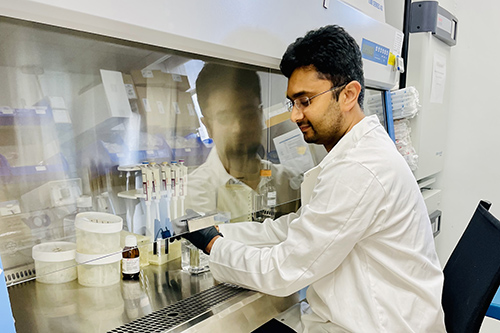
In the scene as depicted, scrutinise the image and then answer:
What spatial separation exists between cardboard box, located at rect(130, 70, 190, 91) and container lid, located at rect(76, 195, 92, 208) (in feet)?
1.25

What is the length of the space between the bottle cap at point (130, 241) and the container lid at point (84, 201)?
146 mm

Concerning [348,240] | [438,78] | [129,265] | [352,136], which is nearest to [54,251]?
[129,265]

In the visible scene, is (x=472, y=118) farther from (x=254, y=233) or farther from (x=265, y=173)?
(x=254, y=233)

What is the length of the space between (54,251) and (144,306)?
0.30m

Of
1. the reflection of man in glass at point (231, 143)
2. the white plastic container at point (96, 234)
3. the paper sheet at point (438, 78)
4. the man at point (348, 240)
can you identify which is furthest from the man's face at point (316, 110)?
the paper sheet at point (438, 78)

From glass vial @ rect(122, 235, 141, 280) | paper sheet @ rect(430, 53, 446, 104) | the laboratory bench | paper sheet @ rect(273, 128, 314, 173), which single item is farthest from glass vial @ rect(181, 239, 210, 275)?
paper sheet @ rect(430, 53, 446, 104)

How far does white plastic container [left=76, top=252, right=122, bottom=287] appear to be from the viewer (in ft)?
3.65

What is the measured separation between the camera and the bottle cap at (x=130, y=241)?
1.07 m

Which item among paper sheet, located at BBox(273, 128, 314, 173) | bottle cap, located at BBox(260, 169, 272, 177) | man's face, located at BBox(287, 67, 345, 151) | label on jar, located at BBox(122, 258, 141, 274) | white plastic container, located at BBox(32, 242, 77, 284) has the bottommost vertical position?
label on jar, located at BBox(122, 258, 141, 274)

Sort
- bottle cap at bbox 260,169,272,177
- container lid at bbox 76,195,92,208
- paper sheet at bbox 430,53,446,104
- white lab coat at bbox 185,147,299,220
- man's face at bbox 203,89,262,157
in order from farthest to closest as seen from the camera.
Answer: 1. paper sheet at bbox 430,53,446,104
2. bottle cap at bbox 260,169,272,177
3. man's face at bbox 203,89,262,157
4. white lab coat at bbox 185,147,299,220
5. container lid at bbox 76,195,92,208

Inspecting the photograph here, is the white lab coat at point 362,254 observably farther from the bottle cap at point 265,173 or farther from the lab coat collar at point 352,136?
the bottle cap at point 265,173

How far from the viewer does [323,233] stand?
3.25 feet

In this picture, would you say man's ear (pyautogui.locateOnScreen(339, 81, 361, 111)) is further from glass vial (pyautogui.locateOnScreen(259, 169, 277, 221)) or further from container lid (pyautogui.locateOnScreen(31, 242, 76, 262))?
container lid (pyautogui.locateOnScreen(31, 242, 76, 262))

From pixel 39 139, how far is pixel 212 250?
0.60 metres
